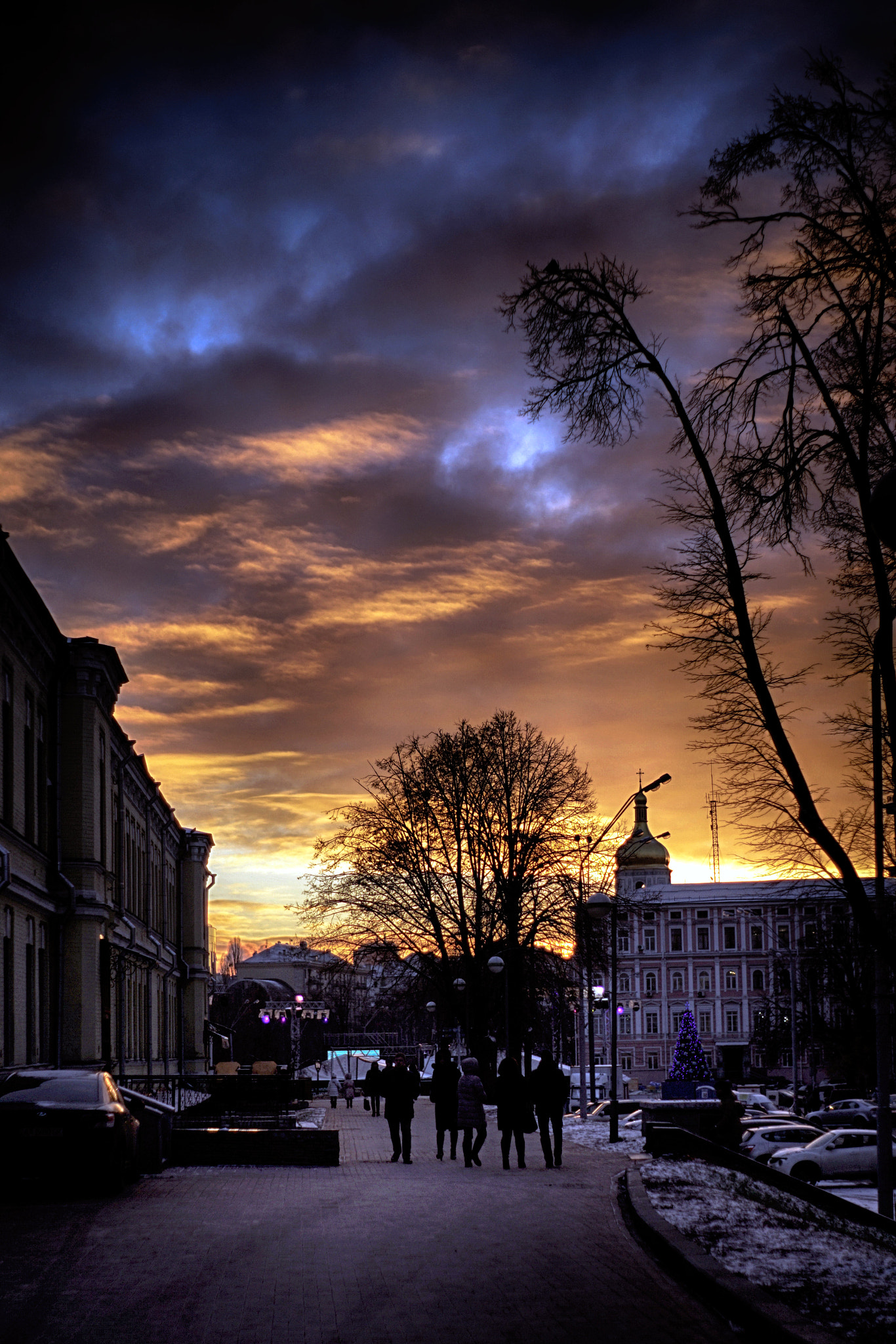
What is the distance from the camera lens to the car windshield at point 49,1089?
15852 millimetres

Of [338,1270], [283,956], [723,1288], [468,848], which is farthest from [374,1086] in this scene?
[283,956]

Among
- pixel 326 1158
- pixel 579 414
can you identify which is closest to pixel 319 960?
pixel 326 1158

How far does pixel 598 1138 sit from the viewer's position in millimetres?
27578

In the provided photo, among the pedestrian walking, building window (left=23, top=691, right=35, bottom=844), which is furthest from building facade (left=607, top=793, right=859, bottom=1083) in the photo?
the pedestrian walking

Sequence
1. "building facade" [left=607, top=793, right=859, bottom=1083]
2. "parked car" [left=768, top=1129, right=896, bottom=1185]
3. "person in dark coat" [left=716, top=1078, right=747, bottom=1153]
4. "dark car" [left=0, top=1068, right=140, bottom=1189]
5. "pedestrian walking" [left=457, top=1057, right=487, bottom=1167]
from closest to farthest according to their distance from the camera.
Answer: "dark car" [left=0, top=1068, right=140, bottom=1189] → "pedestrian walking" [left=457, top=1057, right=487, bottom=1167] → "person in dark coat" [left=716, top=1078, right=747, bottom=1153] → "parked car" [left=768, top=1129, right=896, bottom=1185] → "building facade" [left=607, top=793, right=859, bottom=1083]

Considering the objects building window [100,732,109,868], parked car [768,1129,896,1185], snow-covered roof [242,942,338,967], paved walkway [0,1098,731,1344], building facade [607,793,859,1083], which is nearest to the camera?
paved walkway [0,1098,731,1344]

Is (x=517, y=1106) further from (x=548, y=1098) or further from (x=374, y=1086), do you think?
(x=374, y=1086)

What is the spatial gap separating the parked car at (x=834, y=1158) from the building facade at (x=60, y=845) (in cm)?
1595

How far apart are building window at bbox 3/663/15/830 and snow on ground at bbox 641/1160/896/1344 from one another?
1592 cm

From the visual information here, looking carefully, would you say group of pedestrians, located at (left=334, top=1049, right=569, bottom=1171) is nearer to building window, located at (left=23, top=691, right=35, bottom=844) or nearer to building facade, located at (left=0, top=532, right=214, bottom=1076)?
building facade, located at (left=0, top=532, right=214, bottom=1076)

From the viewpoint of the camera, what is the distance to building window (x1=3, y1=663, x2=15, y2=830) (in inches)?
1074

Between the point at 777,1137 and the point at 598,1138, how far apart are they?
11593mm

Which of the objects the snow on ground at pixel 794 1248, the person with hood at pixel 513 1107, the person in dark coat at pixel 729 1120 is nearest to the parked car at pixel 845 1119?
the person in dark coat at pixel 729 1120

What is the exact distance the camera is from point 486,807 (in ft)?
154
